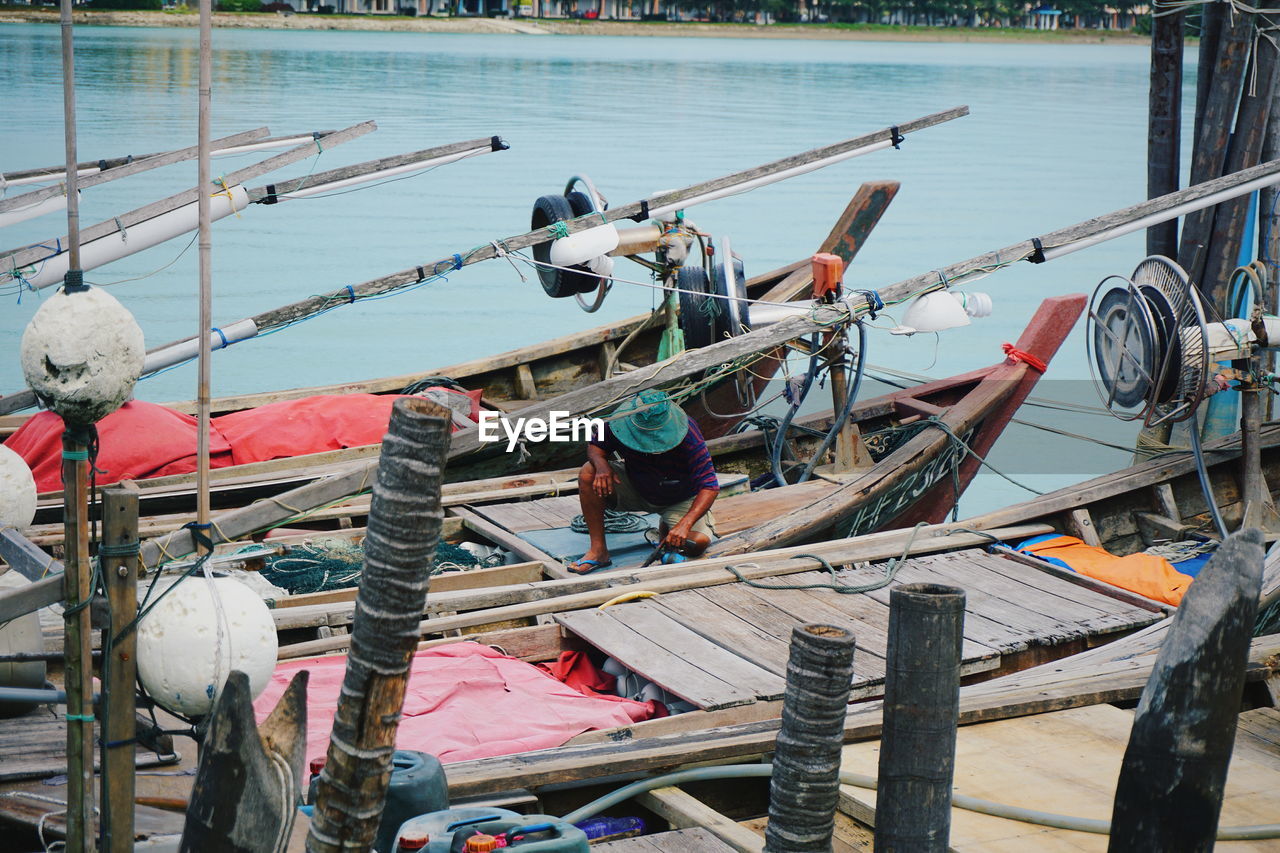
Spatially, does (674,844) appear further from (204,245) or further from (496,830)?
(204,245)

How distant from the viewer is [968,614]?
575 centimetres

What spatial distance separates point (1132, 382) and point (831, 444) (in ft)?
5.51

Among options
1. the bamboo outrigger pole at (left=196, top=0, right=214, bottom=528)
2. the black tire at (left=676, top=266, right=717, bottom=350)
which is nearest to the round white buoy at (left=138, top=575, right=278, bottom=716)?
the bamboo outrigger pole at (left=196, top=0, right=214, bottom=528)

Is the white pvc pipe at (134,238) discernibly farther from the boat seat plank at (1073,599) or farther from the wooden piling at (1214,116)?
the wooden piling at (1214,116)

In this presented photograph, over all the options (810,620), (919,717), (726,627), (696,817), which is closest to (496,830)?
(696,817)

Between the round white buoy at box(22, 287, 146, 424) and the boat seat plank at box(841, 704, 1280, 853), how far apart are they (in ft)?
7.45

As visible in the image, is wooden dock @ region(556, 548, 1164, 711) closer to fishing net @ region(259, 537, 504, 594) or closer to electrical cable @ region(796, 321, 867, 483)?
fishing net @ region(259, 537, 504, 594)

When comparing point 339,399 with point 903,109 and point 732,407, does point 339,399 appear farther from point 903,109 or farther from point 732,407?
point 903,109

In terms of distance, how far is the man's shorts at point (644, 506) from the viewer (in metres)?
6.45

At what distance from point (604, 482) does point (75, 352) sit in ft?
11.5

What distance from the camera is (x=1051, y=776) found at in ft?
13.6

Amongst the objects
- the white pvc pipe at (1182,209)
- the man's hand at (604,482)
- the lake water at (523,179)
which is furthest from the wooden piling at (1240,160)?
the man's hand at (604,482)

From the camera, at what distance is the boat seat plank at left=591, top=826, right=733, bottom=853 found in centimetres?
373

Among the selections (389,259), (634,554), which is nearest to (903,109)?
(389,259)
